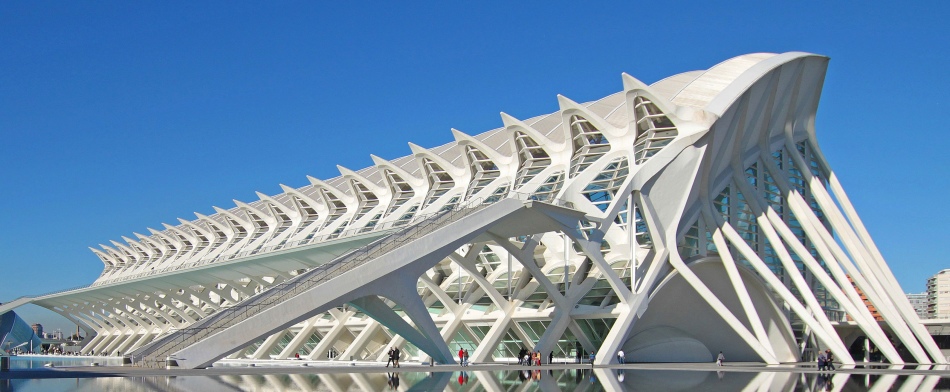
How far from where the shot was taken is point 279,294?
3244 cm

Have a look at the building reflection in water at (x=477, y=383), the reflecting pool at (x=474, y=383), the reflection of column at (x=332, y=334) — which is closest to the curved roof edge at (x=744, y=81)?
the building reflection in water at (x=477, y=383)

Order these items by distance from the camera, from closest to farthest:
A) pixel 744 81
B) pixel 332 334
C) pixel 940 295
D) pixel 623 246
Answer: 1. pixel 623 246
2. pixel 744 81
3. pixel 332 334
4. pixel 940 295

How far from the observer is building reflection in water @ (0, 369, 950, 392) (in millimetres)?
22141

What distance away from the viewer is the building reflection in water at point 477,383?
22.1 metres

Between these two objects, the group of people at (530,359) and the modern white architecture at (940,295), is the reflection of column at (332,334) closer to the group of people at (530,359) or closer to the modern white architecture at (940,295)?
the group of people at (530,359)

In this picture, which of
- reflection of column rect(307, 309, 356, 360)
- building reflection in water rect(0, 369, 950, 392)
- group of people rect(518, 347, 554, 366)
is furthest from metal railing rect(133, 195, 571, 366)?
reflection of column rect(307, 309, 356, 360)

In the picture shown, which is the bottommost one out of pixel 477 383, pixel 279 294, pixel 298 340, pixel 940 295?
pixel 477 383

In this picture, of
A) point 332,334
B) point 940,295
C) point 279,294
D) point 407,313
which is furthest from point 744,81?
point 940,295

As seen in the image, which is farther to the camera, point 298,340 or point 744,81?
point 298,340

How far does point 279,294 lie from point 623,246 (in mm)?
16267

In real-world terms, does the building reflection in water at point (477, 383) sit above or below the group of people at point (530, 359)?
below

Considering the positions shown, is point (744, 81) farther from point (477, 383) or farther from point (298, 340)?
point (298, 340)

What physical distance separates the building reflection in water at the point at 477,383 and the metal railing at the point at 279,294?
315 centimetres

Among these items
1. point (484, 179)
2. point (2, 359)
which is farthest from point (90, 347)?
point (2, 359)
